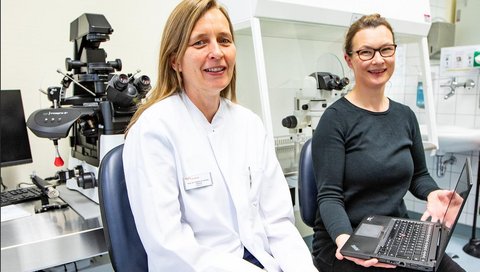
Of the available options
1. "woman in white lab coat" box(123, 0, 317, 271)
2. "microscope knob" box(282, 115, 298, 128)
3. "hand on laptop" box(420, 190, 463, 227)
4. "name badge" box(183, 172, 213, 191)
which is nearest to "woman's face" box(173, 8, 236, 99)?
"woman in white lab coat" box(123, 0, 317, 271)

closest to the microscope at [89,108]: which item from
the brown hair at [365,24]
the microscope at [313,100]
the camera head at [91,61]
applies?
the camera head at [91,61]

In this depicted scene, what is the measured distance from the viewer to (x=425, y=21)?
94.2 inches

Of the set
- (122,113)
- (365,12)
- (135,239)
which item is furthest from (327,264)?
(365,12)

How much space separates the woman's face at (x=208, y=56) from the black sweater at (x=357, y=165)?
0.46 metres

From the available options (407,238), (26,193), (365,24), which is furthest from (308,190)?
(26,193)

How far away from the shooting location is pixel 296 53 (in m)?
2.56

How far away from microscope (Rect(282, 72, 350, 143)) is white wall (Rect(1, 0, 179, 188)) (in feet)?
2.83

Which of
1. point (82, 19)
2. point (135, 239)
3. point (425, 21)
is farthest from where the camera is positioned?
point (425, 21)

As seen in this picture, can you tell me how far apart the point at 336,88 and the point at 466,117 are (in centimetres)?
159

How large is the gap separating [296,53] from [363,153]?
142 centimetres

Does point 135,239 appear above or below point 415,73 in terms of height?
below

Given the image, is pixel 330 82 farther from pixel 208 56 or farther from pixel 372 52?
pixel 208 56

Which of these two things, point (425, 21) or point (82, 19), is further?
point (425, 21)

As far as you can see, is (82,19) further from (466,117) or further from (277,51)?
(466,117)
